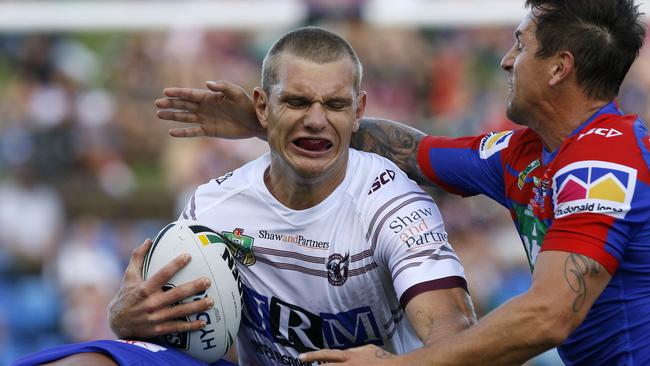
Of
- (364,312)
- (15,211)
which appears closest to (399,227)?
(364,312)

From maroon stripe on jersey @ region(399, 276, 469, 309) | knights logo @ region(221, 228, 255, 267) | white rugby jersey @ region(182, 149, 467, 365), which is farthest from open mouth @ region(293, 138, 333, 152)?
maroon stripe on jersey @ region(399, 276, 469, 309)

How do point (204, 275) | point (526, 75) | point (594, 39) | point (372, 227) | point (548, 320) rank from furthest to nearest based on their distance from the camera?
1. point (372, 227)
2. point (204, 275)
3. point (526, 75)
4. point (594, 39)
5. point (548, 320)

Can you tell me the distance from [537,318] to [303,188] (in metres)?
1.55

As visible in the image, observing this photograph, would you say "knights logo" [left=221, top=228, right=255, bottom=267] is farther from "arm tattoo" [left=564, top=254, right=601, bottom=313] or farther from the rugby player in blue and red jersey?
"arm tattoo" [left=564, top=254, right=601, bottom=313]

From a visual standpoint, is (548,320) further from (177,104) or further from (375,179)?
(177,104)

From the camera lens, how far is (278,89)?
5.23 meters

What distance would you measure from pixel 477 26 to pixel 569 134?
9.01 m

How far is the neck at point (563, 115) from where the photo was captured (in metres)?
4.79

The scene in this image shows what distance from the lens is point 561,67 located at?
479cm

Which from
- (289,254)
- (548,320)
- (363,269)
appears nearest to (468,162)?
(363,269)

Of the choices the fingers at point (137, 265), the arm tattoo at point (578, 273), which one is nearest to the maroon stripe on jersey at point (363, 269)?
the fingers at point (137, 265)

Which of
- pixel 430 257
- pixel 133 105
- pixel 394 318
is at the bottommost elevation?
pixel 394 318

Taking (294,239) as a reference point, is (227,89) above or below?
above

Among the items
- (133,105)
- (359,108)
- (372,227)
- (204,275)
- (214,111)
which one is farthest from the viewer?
(133,105)
